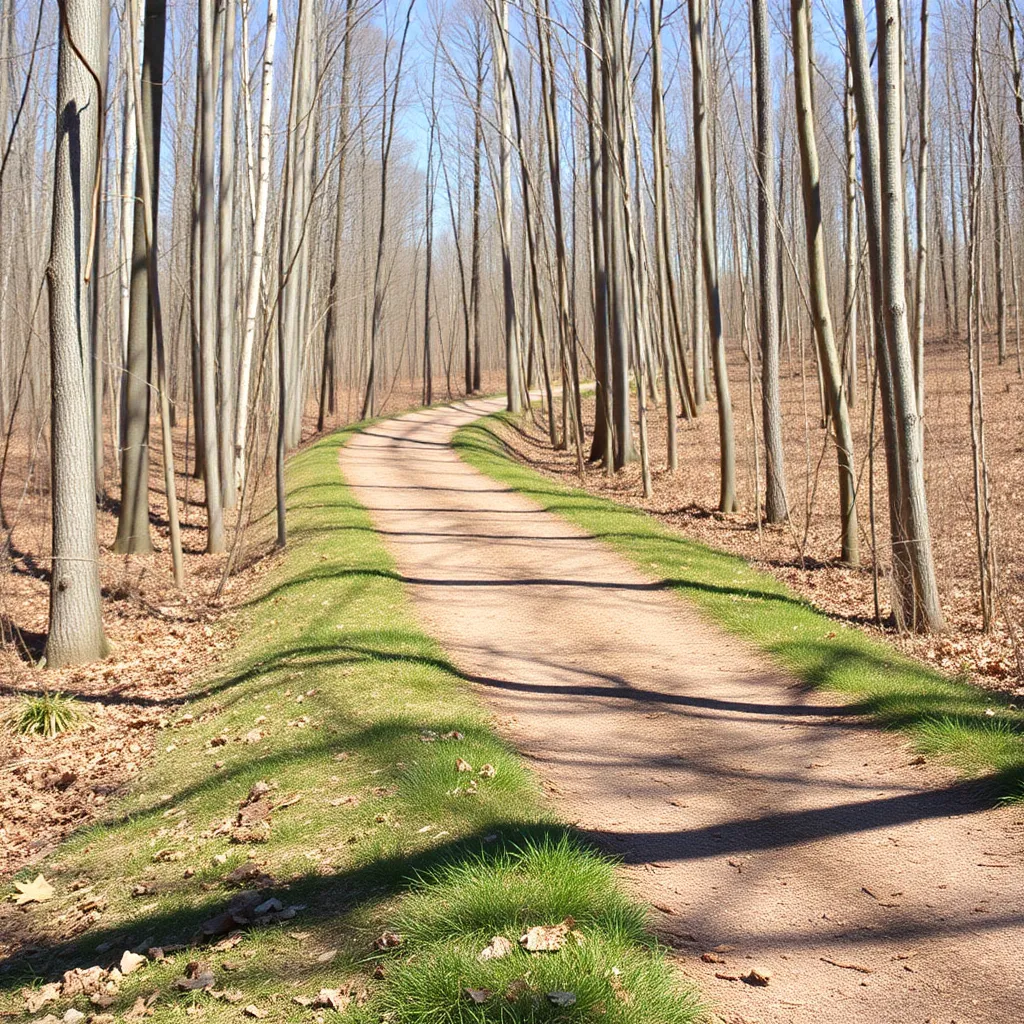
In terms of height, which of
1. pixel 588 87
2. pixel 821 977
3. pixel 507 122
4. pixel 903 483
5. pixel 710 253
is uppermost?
pixel 507 122

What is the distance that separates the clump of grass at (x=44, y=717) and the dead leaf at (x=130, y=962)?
11.2ft

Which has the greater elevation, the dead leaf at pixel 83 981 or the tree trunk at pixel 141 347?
the tree trunk at pixel 141 347

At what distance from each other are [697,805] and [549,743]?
1.18 meters

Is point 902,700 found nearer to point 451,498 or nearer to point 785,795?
point 785,795

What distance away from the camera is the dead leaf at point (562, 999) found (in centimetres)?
295

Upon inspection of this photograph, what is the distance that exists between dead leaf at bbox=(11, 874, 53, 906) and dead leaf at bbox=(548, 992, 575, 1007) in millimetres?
2951

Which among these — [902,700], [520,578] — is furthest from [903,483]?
[520,578]

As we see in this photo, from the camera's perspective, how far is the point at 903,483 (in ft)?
26.1

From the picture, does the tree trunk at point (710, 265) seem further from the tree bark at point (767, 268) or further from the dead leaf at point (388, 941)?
the dead leaf at point (388, 941)

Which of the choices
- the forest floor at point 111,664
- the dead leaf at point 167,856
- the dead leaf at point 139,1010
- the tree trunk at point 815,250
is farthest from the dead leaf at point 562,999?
the tree trunk at point 815,250

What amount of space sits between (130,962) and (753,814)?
2.73 metres

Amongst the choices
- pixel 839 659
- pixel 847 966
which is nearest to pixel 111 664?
pixel 839 659

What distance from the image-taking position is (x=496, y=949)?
3.27 meters

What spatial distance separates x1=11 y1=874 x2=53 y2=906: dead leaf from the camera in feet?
15.5
